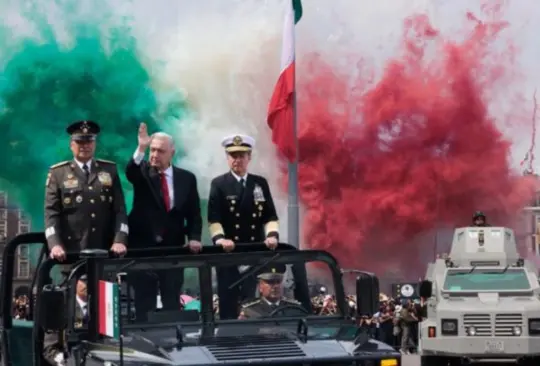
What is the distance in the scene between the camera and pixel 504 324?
20625 millimetres

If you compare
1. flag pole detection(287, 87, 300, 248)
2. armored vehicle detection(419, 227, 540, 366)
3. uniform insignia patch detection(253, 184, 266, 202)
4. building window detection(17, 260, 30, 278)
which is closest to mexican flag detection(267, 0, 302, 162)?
flag pole detection(287, 87, 300, 248)

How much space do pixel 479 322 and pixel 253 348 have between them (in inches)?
460

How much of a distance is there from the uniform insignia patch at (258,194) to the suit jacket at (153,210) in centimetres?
57

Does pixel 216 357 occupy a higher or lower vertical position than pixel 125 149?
lower

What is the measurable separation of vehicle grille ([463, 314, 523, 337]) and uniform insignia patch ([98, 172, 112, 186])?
10320mm

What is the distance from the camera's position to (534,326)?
20594mm

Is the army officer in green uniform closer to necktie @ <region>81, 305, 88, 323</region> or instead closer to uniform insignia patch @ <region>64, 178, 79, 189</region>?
uniform insignia patch @ <region>64, 178, 79, 189</region>

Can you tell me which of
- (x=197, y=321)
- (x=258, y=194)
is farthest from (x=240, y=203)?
(x=197, y=321)

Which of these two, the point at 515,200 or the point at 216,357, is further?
the point at 515,200

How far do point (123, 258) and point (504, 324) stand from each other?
11.4 m

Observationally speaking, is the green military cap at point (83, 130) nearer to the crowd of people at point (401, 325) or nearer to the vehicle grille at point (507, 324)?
the vehicle grille at point (507, 324)

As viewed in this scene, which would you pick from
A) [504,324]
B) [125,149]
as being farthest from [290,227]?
[125,149]

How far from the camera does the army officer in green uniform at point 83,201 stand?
37.0 feet

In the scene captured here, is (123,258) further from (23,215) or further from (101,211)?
(23,215)
